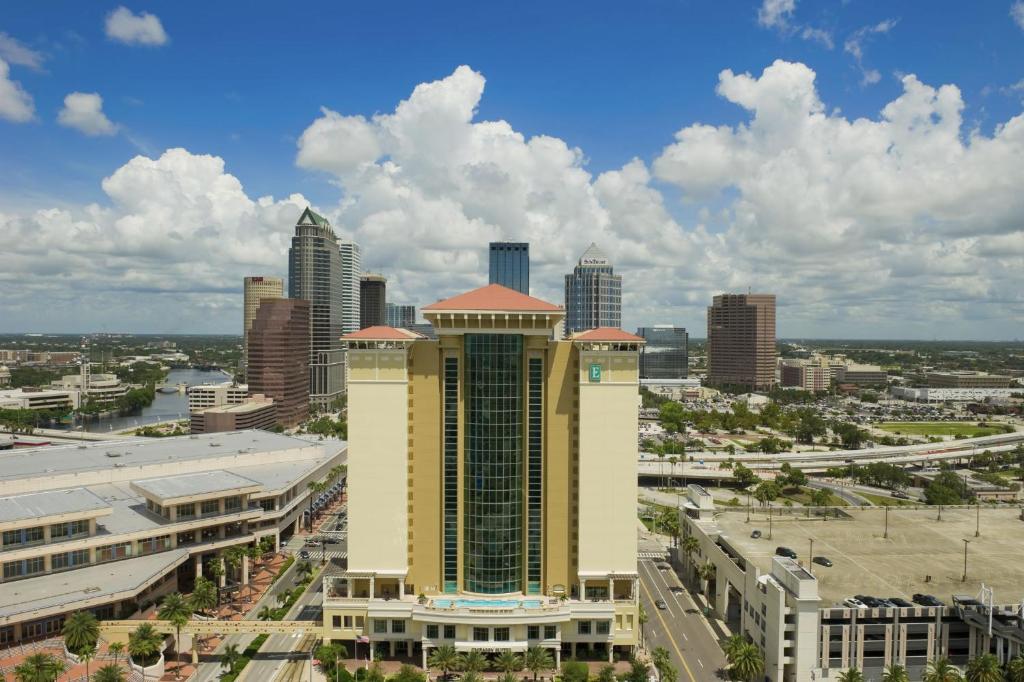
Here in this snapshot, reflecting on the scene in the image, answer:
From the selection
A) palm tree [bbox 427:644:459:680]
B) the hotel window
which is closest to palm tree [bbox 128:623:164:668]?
the hotel window

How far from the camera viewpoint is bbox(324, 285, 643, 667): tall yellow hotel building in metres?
96.9

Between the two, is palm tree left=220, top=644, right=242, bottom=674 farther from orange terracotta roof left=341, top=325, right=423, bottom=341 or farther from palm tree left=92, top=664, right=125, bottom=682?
orange terracotta roof left=341, top=325, right=423, bottom=341

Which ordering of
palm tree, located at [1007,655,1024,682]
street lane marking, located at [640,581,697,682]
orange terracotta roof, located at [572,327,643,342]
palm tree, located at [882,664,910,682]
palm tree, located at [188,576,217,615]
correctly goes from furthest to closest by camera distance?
orange terracotta roof, located at [572,327,643,342] → palm tree, located at [188,576,217,615] → street lane marking, located at [640,581,697,682] → palm tree, located at [882,664,910,682] → palm tree, located at [1007,655,1024,682]

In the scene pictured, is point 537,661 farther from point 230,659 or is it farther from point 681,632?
point 230,659

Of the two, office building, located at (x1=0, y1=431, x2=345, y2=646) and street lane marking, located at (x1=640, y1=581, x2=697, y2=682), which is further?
office building, located at (x1=0, y1=431, x2=345, y2=646)

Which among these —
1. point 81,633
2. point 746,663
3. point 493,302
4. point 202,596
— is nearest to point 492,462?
point 493,302

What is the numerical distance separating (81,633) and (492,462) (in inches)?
2160

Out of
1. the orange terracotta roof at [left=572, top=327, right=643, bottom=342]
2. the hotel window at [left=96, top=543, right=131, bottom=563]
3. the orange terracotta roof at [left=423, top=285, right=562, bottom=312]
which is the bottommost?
the hotel window at [left=96, top=543, right=131, bottom=563]

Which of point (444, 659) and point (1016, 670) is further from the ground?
point (1016, 670)

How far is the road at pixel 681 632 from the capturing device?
93344mm

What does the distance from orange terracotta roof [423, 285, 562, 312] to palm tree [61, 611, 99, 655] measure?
57594mm

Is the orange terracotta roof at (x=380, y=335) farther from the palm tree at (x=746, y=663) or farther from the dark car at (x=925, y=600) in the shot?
the dark car at (x=925, y=600)

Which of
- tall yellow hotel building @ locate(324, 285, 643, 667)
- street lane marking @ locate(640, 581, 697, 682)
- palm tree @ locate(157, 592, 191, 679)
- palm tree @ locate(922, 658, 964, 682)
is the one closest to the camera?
palm tree @ locate(922, 658, 964, 682)

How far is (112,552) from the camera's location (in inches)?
4286
